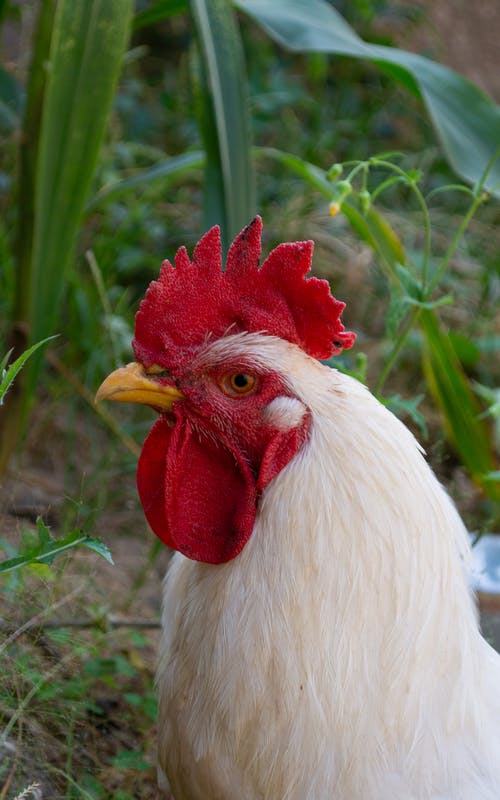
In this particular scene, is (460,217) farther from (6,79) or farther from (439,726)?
(439,726)

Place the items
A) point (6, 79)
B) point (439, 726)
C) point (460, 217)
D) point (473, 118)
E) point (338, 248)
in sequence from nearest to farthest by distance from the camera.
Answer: point (439, 726) < point (473, 118) < point (6, 79) < point (338, 248) < point (460, 217)

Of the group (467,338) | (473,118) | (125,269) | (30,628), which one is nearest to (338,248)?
(467,338)

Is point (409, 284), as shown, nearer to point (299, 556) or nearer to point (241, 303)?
point (241, 303)

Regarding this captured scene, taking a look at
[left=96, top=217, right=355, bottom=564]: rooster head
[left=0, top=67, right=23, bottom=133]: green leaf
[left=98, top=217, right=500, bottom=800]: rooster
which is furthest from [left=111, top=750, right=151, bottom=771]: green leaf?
[left=0, top=67, right=23, bottom=133]: green leaf

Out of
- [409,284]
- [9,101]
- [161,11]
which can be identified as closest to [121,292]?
[9,101]

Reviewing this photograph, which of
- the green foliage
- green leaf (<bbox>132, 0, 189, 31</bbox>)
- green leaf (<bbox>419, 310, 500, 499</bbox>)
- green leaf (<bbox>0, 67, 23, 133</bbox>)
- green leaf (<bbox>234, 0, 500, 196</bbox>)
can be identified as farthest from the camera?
green leaf (<bbox>0, 67, 23, 133</bbox>)

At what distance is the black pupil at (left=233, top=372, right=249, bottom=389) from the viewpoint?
6.28ft

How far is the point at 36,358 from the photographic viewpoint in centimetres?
306

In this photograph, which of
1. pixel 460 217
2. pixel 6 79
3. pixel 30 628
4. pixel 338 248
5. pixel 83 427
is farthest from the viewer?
pixel 460 217

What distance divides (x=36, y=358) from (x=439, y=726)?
1679 mm

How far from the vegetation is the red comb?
254 mm

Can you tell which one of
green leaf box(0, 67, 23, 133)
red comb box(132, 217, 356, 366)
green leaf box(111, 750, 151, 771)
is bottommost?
green leaf box(111, 750, 151, 771)

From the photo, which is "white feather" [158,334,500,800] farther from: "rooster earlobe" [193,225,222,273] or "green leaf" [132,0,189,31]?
"green leaf" [132,0,189,31]

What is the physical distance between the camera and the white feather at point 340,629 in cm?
187
